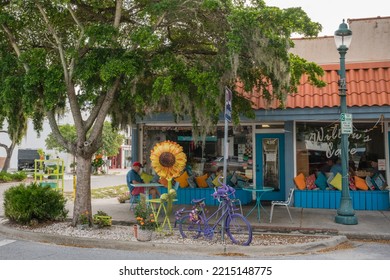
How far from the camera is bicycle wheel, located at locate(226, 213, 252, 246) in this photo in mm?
7634

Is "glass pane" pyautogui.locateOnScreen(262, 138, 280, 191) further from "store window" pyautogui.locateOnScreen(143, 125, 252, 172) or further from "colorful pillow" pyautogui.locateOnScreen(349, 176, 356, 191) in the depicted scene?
"colorful pillow" pyautogui.locateOnScreen(349, 176, 356, 191)

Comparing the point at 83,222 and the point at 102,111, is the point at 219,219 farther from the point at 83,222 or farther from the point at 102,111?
the point at 102,111

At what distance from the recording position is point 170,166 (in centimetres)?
954

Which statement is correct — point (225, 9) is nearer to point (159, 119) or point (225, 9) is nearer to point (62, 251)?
point (159, 119)

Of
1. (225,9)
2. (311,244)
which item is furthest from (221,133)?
(311,244)

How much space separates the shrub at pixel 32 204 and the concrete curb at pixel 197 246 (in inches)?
41.8

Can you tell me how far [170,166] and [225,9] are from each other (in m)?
3.81

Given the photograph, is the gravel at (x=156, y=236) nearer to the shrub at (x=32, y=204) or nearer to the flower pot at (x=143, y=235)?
the flower pot at (x=143, y=235)

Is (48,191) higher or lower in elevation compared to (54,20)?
lower

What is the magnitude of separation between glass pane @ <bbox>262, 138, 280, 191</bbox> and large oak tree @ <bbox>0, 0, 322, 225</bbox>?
12.6ft

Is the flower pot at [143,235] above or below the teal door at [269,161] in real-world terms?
below

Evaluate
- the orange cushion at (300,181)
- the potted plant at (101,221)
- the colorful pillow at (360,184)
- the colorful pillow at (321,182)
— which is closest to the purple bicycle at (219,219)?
the potted plant at (101,221)

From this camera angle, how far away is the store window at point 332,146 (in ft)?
41.9

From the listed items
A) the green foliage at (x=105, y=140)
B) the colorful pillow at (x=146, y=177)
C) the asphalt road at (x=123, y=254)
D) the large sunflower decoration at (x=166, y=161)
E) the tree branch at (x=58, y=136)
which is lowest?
the asphalt road at (x=123, y=254)
